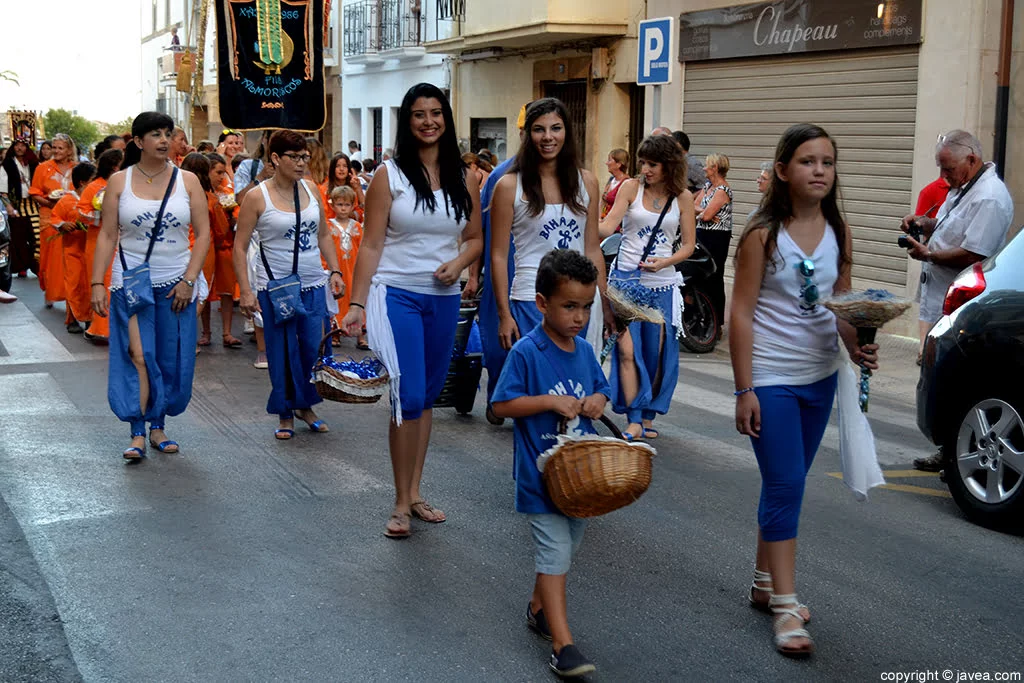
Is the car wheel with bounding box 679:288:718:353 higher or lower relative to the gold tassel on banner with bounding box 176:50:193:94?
lower

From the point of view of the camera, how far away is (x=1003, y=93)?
13578 mm

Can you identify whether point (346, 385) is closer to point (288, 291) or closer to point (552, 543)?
point (552, 543)

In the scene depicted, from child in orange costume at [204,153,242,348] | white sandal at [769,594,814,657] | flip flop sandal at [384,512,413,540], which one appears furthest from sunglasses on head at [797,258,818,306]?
child in orange costume at [204,153,242,348]

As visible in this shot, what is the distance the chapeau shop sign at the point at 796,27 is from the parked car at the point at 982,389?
865 cm

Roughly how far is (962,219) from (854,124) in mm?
8118

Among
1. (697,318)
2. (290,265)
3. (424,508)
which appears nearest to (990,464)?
(424,508)

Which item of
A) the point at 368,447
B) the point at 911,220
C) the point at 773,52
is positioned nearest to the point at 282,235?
the point at 368,447

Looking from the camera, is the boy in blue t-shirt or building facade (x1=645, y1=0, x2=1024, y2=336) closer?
the boy in blue t-shirt

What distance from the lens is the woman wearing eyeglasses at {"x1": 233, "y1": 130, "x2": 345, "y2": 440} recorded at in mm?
8352

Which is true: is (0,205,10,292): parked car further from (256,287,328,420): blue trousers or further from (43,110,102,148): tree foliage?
(43,110,102,148): tree foliage

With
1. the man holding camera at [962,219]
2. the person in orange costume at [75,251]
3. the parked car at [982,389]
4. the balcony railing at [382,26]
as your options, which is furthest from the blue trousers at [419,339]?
the balcony railing at [382,26]

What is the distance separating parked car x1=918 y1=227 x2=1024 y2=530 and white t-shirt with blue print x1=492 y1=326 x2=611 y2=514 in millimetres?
2738

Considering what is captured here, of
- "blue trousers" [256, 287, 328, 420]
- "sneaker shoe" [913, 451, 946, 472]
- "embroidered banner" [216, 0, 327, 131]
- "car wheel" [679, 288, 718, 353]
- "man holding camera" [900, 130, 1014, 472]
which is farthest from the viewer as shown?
"embroidered banner" [216, 0, 327, 131]

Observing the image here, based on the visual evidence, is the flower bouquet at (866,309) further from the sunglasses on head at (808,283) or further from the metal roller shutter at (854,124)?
the metal roller shutter at (854,124)
